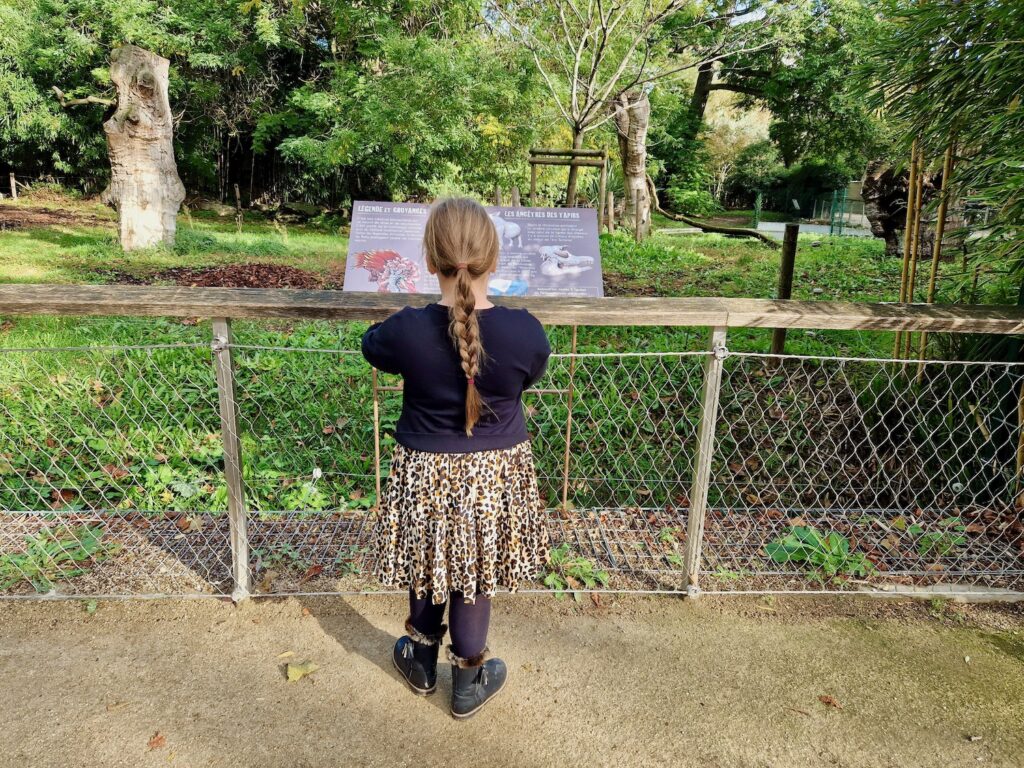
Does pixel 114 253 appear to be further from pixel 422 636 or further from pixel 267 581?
pixel 422 636

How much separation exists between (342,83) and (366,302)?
513 inches

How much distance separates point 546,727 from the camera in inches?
79.0

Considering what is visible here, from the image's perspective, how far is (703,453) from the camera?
253 centimetres

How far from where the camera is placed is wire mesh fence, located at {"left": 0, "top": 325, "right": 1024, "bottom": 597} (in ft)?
9.07

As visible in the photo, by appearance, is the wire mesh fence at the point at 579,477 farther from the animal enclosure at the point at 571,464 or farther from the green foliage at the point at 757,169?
the green foliage at the point at 757,169

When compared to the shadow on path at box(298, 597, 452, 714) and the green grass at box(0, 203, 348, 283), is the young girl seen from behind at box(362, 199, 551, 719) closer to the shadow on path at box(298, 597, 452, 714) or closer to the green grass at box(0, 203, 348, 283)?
the shadow on path at box(298, 597, 452, 714)

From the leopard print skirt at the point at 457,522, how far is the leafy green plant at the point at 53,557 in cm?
152

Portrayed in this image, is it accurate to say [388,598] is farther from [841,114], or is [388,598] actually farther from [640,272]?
[841,114]

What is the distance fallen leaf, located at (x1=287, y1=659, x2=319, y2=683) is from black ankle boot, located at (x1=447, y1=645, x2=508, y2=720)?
0.49 metres

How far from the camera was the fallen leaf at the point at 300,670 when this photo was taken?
2172 mm

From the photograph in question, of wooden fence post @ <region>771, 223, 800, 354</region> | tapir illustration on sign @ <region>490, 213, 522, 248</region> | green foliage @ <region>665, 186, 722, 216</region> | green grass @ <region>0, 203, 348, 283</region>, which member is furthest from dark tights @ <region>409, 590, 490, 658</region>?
green foliage @ <region>665, 186, 722, 216</region>

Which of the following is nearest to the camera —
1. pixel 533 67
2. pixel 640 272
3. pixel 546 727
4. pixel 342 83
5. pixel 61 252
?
pixel 546 727

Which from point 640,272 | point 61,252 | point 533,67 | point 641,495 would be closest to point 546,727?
point 641,495

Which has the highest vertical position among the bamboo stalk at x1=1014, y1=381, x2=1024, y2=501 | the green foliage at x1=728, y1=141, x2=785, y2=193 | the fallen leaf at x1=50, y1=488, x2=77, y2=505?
the green foliage at x1=728, y1=141, x2=785, y2=193
